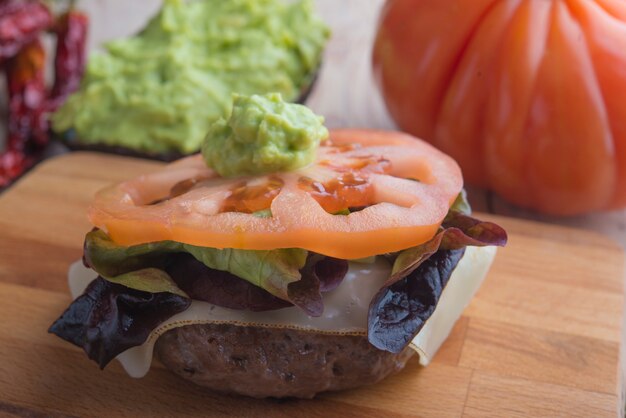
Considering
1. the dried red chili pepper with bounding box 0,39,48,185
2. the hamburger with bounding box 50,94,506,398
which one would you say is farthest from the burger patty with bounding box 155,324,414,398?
the dried red chili pepper with bounding box 0,39,48,185

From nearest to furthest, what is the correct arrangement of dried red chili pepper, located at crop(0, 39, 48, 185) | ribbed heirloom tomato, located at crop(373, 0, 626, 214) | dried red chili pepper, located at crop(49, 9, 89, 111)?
ribbed heirloom tomato, located at crop(373, 0, 626, 214) < dried red chili pepper, located at crop(0, 39, 48, 185) < dried red chili pepper, located at crop(49, 9, 89, 111)

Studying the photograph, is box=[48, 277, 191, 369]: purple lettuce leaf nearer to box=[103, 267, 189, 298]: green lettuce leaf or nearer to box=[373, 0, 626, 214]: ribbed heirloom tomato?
box=[103, 267, 189, 298]: green lettuce leaf

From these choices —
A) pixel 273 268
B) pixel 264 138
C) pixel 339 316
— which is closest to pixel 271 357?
pixel 339 316

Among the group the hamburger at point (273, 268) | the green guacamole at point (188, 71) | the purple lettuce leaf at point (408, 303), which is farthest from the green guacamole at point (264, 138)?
the green guacamole at point (188, 71)

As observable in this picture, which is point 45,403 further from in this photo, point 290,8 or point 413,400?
point 290,8

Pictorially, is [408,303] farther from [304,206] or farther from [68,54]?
[68,54]

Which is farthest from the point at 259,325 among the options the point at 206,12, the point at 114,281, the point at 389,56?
the point at 206,12

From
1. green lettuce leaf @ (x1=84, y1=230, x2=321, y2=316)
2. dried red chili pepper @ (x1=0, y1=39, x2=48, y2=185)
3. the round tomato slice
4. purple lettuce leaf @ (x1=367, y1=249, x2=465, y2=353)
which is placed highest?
the round tomato slice
